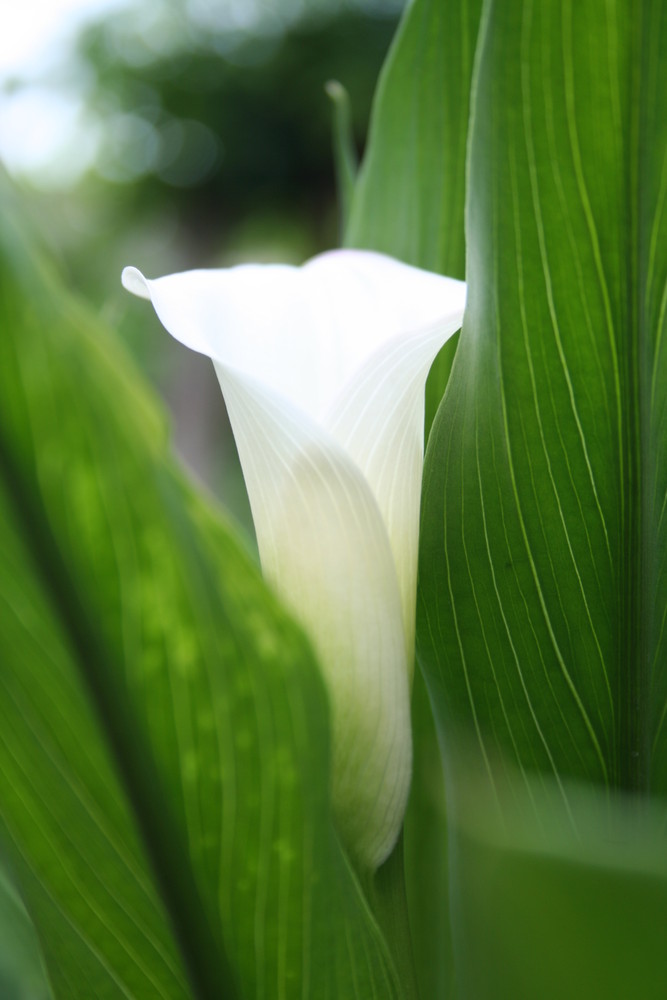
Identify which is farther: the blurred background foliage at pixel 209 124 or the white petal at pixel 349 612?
the blurred background foliage at pixel 209 124

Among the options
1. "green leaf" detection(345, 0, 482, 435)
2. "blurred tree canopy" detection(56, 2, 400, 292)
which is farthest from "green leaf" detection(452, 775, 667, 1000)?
"blurred tree canopy" detection(56, 2, 400, 292)

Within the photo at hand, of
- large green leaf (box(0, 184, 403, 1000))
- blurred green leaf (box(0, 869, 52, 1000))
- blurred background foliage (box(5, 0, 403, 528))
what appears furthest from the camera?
blurred background foliage (box(5, 0, 403, 528))

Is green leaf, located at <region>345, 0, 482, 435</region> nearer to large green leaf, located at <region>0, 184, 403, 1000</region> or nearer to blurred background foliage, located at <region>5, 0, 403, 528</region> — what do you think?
large green leaf, located at <region>0, 184, 403, 1000</region>

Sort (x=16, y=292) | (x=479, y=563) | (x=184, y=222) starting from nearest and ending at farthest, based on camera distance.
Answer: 1. (x=16, y=292)
2. (x=479, y=563)
3. (x=184, y=222)

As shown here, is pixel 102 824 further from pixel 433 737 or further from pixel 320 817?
pixel 433 737

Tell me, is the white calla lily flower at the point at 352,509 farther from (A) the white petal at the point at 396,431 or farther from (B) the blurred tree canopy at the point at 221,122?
(B) the blurred tree canopy at the point at 221,122

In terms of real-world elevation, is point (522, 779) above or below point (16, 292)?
below

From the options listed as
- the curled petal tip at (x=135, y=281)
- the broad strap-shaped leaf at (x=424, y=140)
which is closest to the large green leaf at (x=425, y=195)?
the broad strap-shaped leaf at (x=424, y=140)

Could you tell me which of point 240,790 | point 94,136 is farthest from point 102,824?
point 94,136
